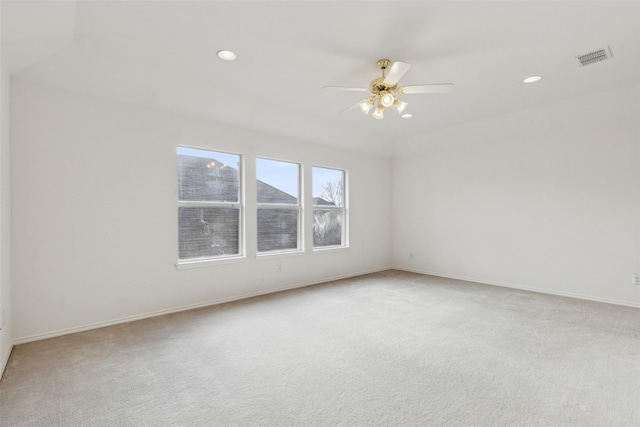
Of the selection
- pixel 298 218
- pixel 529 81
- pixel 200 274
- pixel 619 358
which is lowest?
pixel 619 358

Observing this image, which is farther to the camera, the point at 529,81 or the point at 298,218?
the point at 298,218

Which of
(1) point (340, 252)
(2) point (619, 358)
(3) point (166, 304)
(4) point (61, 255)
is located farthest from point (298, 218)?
(2) point (619, 358)

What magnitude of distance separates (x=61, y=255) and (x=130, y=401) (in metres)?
1.89

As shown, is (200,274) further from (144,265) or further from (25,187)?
(25,187)

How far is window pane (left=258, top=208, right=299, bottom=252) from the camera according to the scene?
470 cm

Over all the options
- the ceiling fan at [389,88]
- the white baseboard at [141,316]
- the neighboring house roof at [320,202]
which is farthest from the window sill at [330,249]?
the ceiling fan at [389,88]

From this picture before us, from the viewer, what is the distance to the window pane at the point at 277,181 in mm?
4684

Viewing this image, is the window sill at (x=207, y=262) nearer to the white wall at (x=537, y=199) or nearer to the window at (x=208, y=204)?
the window at (x=208, y=204)

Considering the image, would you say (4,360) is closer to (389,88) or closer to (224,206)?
(224,206)

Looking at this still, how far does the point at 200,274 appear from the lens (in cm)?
397

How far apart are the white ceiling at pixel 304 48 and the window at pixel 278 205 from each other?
1.06 m

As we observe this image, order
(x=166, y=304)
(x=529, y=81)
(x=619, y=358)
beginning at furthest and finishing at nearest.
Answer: (x=166, y=304), (x=529, y=81), (x=619, y=358)

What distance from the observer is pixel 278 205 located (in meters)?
4.85

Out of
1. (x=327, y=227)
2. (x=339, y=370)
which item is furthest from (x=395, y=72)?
(x=327, y=227)
